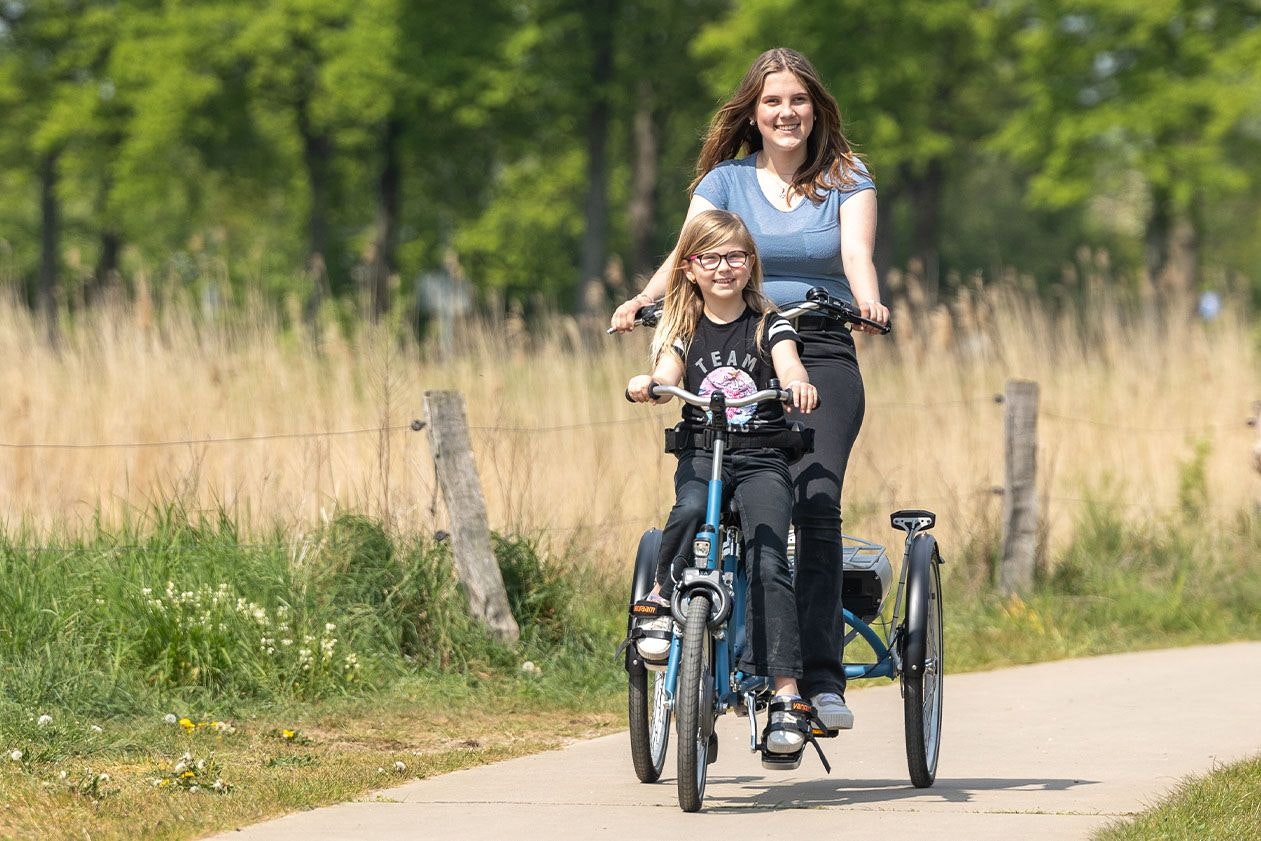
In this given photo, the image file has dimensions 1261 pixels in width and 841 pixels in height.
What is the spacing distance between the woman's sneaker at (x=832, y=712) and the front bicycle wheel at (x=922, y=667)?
0.28m

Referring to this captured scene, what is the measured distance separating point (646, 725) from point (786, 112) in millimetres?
1809

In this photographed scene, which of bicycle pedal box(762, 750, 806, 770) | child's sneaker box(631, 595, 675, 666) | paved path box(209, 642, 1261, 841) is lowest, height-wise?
paved path box(209, 642, 1261, 841)

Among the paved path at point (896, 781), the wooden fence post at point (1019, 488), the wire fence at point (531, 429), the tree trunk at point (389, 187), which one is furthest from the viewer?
the tree trunk at point (389, 187)

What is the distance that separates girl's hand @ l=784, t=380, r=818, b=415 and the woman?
368 millimetres

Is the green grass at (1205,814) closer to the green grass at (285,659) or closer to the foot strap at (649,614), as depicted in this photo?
the foot strap at (649,614)

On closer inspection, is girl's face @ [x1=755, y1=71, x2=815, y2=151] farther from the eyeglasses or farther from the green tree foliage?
the green tree foliage

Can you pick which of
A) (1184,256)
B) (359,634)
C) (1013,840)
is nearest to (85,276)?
(359,634)

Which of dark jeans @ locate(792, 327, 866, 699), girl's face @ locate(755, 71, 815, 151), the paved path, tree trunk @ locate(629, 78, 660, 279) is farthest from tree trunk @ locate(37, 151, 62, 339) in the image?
dark jeans @ locate(792, 327, 866, 699)

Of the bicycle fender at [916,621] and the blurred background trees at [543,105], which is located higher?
the blurred background trees at [543,105]

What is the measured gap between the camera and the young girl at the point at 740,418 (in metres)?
5.25

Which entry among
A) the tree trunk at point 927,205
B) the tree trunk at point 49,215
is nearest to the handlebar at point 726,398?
the tree trunk at point 927,205

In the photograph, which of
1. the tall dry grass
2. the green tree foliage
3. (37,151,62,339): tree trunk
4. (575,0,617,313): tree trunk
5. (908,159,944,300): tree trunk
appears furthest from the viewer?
(908,159,944,300): tree trunk

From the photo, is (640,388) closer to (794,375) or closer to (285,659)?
(794,375)

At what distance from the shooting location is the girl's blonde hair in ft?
17.6
